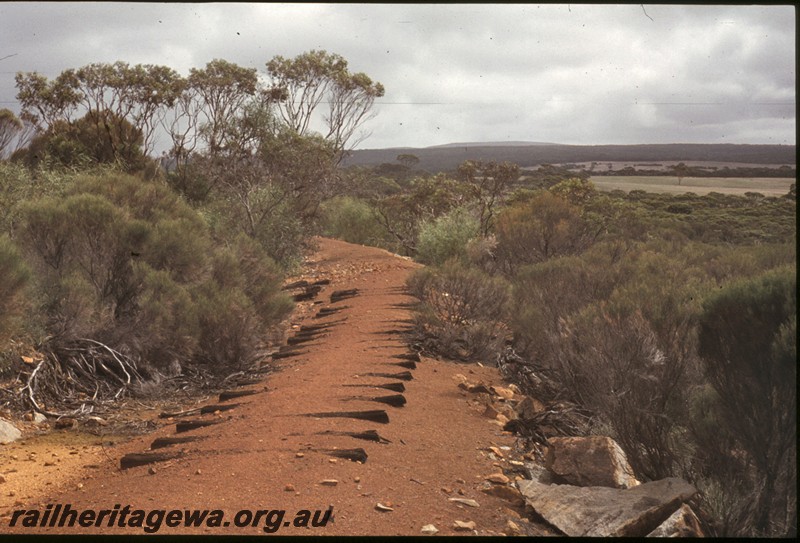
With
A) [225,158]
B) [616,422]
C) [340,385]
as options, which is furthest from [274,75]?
[616,422]

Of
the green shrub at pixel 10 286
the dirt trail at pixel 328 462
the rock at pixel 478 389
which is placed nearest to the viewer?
the dirt trail at pixel 328 462

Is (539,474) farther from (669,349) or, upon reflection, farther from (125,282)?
(125,282)

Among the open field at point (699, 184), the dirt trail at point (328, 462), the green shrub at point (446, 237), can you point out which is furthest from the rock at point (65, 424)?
the open field at point (699, 184)

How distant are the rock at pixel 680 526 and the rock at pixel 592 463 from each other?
1108 mm

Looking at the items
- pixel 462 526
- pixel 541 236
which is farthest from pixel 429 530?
pixel 541 236

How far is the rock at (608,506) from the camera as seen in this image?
4383mm

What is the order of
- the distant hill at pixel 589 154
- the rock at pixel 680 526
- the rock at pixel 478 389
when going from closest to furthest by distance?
the rock at pixel 680 526
the rock at pixel 478 389
the distant hill at pixel 589 154

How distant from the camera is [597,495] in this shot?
4.87 metres

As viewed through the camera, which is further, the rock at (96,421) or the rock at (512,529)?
the rock at (96,421)

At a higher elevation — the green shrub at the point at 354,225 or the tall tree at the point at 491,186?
the tall tree at the point at 491,186

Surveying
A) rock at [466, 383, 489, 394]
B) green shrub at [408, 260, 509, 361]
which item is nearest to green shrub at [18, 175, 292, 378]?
green shrub at [408, 260, 509, 361]

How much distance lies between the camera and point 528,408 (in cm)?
798

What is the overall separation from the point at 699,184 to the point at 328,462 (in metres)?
45.4

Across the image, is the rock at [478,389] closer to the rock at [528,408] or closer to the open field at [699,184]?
the rock at [528,408]
